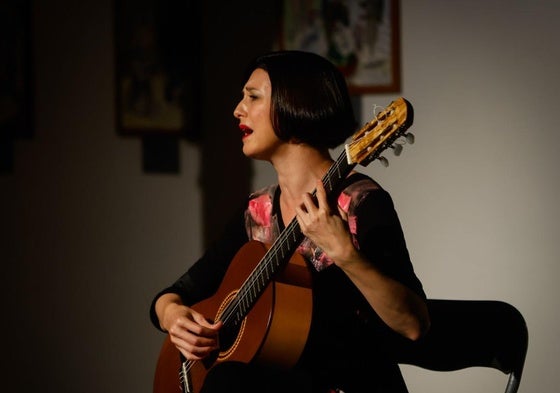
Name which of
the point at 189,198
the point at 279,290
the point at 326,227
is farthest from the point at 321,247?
the point at 189,198

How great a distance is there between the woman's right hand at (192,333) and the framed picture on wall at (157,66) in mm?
939

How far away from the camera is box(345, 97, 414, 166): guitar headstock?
4.01 ft

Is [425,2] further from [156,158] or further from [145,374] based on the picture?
[145,374]

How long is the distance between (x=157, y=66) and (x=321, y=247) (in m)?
1.38

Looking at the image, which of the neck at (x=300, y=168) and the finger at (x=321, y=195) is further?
the neck at (x=300, y=168)

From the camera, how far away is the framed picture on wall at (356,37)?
229 cm

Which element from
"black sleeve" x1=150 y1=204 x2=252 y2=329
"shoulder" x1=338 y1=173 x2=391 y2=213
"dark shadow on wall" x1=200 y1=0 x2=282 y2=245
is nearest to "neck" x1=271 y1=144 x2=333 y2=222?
"shoulder" x1=338 y1=173 x2=391 y2=213

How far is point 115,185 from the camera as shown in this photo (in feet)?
8.21

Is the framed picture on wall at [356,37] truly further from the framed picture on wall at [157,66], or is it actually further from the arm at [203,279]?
the arm at [203,279]

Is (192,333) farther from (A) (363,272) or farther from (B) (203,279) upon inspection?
(A) (363,272)

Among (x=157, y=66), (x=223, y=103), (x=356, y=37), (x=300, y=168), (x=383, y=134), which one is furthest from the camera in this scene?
(x=223, y=103)

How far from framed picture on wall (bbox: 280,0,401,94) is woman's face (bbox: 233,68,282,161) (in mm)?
727

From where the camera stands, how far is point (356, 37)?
235cm

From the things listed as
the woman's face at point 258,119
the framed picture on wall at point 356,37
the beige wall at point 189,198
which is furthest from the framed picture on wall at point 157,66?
the woman's face at point 258,119
